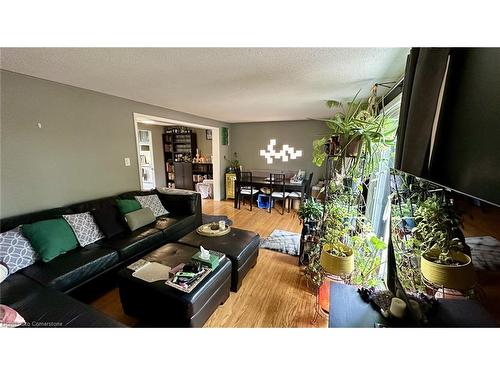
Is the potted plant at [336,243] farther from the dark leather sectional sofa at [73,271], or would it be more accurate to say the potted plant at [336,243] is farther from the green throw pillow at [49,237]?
the green throw pillow at [49,237]

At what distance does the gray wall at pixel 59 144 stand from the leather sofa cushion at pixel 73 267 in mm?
763

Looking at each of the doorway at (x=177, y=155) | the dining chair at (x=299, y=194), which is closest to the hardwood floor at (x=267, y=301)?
the dining chair at (x=299, y=194)

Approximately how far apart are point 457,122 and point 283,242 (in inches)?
101

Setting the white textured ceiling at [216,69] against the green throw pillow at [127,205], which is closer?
the white textured ceiling at [216,69]

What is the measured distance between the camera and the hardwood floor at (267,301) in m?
1.57

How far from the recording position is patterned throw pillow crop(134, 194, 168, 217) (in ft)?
8.70

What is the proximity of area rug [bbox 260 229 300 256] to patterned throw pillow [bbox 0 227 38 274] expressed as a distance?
246cm

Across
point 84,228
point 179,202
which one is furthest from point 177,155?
point 84,228

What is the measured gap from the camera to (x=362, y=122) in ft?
4.04
